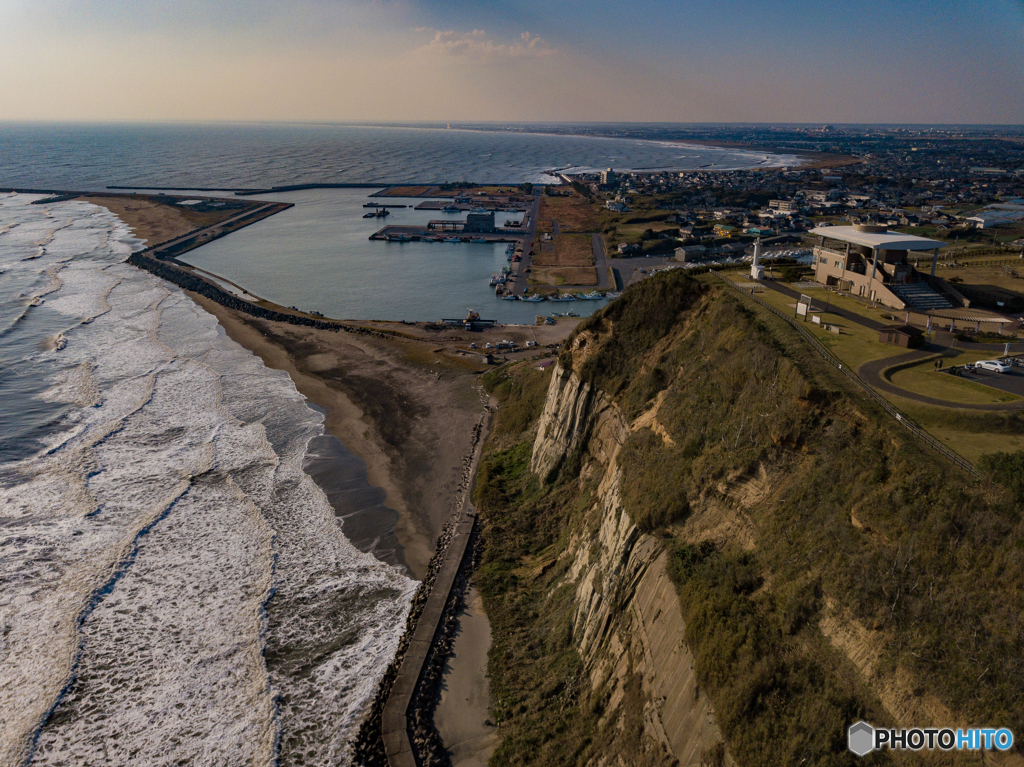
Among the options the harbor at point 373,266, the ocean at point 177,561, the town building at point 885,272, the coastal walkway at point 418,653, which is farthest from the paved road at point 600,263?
the coastal walkway at point 418,653

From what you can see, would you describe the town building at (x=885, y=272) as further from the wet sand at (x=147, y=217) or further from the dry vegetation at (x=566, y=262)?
the wet sand at (x=147, y=217)

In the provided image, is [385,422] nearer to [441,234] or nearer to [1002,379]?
[1002,379]

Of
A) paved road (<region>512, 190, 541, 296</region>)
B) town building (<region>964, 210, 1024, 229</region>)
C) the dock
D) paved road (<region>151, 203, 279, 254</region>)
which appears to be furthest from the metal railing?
paved road (<region>151, 203, 279, 254</region>)

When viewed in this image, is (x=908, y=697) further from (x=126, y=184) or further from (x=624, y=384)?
(x=126, y=184)

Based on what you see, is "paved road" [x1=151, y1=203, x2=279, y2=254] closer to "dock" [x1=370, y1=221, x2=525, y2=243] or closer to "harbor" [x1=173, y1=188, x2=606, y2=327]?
"harbor" [x1=173, y1=188, x2=606, y2=327]

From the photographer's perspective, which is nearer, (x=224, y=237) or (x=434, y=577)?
(x=434, y=577)

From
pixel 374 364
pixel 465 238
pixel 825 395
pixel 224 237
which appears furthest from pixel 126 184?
pixel 825 395
